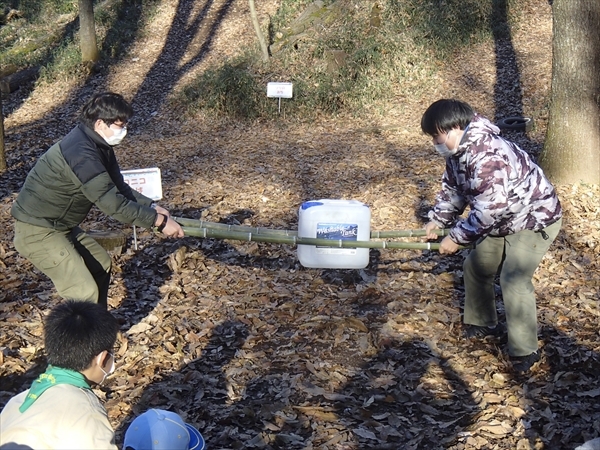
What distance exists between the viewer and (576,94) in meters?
8.12

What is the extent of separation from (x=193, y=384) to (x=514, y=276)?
2629 millimetres

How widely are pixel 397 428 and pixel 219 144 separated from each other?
377 inches

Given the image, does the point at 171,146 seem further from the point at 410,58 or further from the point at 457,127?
the point at 457,127

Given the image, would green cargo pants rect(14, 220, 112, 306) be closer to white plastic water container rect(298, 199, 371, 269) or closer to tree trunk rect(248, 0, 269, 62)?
white plastic water container rect(298, 199, 371, 269)

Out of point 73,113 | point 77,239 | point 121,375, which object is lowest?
point 73,113

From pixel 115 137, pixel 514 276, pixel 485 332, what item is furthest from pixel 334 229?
pixel 115 137

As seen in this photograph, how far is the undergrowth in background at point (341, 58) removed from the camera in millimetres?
15258

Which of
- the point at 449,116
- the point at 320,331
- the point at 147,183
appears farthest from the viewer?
the point at 147,183

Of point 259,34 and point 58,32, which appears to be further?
point 58,32

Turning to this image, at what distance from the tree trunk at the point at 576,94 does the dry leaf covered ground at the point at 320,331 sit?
0.39m

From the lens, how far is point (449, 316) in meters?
5.85

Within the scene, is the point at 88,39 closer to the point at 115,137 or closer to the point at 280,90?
the point at 280,90

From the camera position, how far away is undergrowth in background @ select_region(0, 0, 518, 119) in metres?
15.3

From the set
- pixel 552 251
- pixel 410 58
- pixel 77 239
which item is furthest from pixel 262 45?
pixel 77 239
